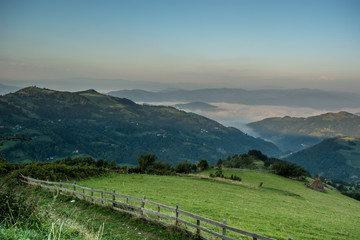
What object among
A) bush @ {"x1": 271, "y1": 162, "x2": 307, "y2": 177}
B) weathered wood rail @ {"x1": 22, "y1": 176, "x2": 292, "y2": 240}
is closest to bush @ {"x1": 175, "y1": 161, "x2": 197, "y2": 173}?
bush @ {"x1": 271, "y1": 162, "x2": 307, "y2": 177}

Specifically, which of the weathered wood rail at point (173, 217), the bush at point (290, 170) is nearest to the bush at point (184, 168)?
the bush at point (290, 170)

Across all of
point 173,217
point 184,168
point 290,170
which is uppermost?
point 173,217

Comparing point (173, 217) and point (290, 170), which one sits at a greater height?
point (173, 217)

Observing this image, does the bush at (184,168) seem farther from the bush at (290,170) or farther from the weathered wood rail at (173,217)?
the weathered wood rail at (173,217)

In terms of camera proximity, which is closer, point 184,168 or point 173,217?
point 173,217

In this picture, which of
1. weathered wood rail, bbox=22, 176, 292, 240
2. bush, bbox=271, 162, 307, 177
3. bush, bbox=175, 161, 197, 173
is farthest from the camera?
bush, bbox=271, 162, 307, 177

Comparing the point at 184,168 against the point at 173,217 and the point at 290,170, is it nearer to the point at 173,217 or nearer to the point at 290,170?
the point at 290,170

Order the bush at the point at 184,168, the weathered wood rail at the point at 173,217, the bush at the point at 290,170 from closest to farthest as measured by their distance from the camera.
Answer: the weathered wood rail at the point at 173,217 → the bush at the point at 184,168 → the bush at the point at 290,170

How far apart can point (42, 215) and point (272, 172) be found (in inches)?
2947

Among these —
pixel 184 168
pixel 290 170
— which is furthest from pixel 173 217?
pixel 290 170

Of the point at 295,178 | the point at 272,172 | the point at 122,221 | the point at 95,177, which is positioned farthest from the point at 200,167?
the point at 122,221

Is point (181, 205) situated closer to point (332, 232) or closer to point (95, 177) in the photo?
point (332, 232)

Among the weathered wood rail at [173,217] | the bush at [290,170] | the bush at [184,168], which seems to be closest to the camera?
the weathered wood rail at [173,217]

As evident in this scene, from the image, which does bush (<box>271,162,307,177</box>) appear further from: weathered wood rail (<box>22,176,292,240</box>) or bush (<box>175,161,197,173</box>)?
weathered wood rail (<box>22,176,292,240</box>)
